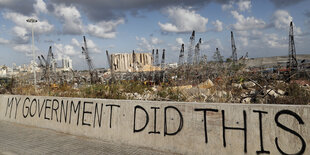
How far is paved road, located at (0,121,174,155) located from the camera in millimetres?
5703

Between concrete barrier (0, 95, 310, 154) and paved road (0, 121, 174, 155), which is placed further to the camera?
paved road (0, 121, 174, 155)

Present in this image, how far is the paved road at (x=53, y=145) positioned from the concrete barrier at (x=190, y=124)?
0.23 metres

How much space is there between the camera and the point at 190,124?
202 inches

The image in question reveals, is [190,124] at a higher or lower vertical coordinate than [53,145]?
higher

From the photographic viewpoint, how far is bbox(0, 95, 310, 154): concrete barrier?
4.18 m

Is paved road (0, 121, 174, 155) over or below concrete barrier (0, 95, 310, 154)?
below

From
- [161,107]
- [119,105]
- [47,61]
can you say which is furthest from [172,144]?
[47,61]

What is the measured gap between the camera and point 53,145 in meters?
6.28

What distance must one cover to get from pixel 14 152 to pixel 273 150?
5651 mm

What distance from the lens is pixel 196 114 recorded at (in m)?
5.08

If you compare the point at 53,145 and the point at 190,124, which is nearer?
the point at 190,124

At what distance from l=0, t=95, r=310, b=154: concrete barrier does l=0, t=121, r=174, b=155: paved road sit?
0.23m

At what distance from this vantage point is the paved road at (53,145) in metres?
5.70

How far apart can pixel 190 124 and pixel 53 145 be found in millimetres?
3610
